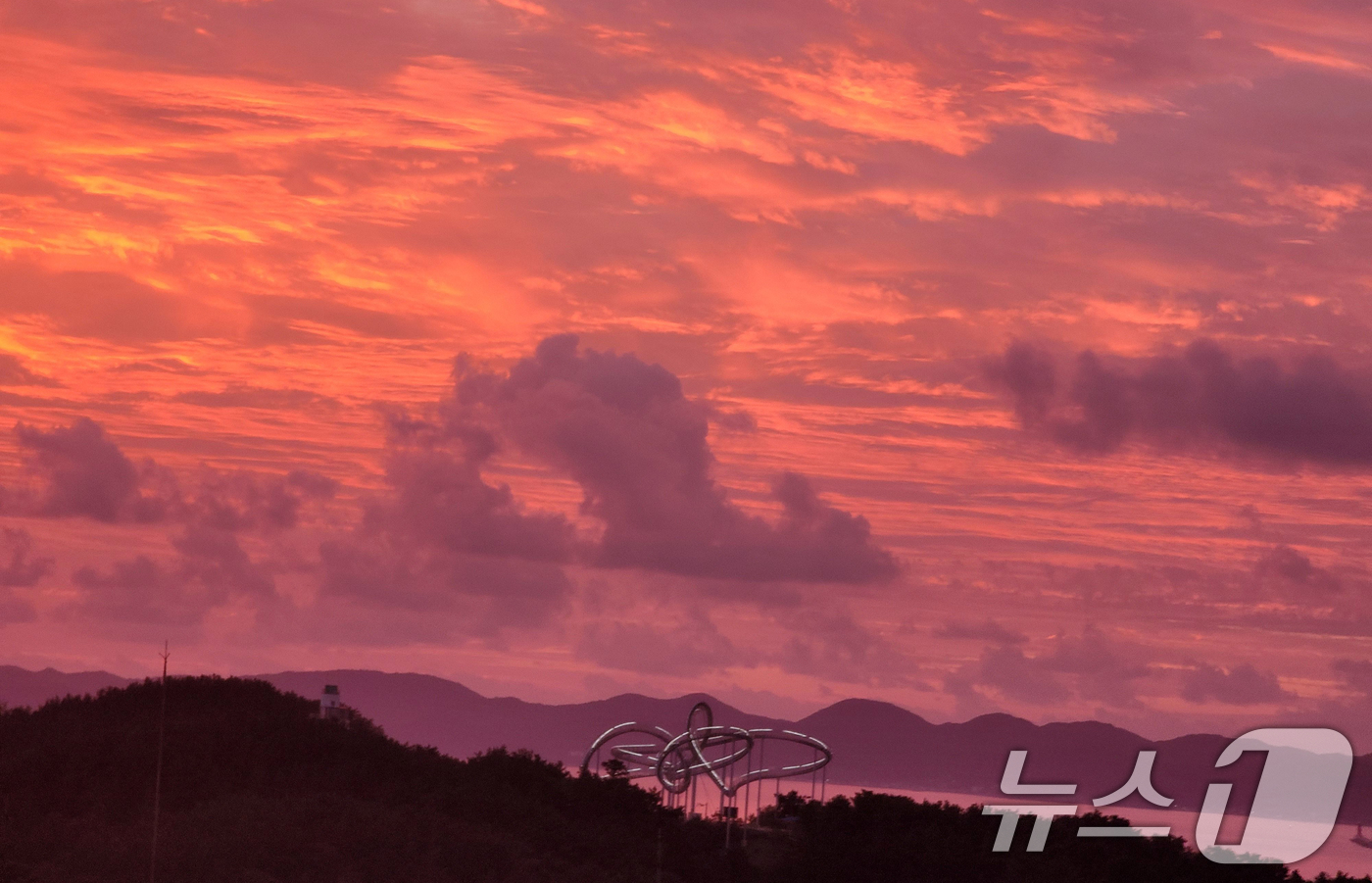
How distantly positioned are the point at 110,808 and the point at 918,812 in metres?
43.9

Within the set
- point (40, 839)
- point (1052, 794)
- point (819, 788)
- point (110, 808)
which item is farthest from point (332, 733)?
point (1052, 794)

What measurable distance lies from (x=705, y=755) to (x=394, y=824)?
30698 mm

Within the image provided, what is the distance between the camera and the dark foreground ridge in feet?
209

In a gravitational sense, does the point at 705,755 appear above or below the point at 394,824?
above

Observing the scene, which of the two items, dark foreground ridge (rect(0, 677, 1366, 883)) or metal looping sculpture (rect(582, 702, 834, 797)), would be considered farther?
metal looping sculpture (rect(582, 702, 834, 797))

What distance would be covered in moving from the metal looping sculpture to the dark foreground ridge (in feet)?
8.21

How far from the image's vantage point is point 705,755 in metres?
94.8

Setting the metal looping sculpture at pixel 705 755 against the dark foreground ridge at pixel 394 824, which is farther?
the metal looping sculpture at pixel 705 755

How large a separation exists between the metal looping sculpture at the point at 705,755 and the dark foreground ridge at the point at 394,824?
2501 mm

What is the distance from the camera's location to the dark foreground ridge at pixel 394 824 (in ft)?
209

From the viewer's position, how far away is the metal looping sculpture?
3403 inches

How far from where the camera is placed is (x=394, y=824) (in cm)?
6838

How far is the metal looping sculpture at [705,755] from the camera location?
86.4 m

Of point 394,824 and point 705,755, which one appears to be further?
point 705,755
